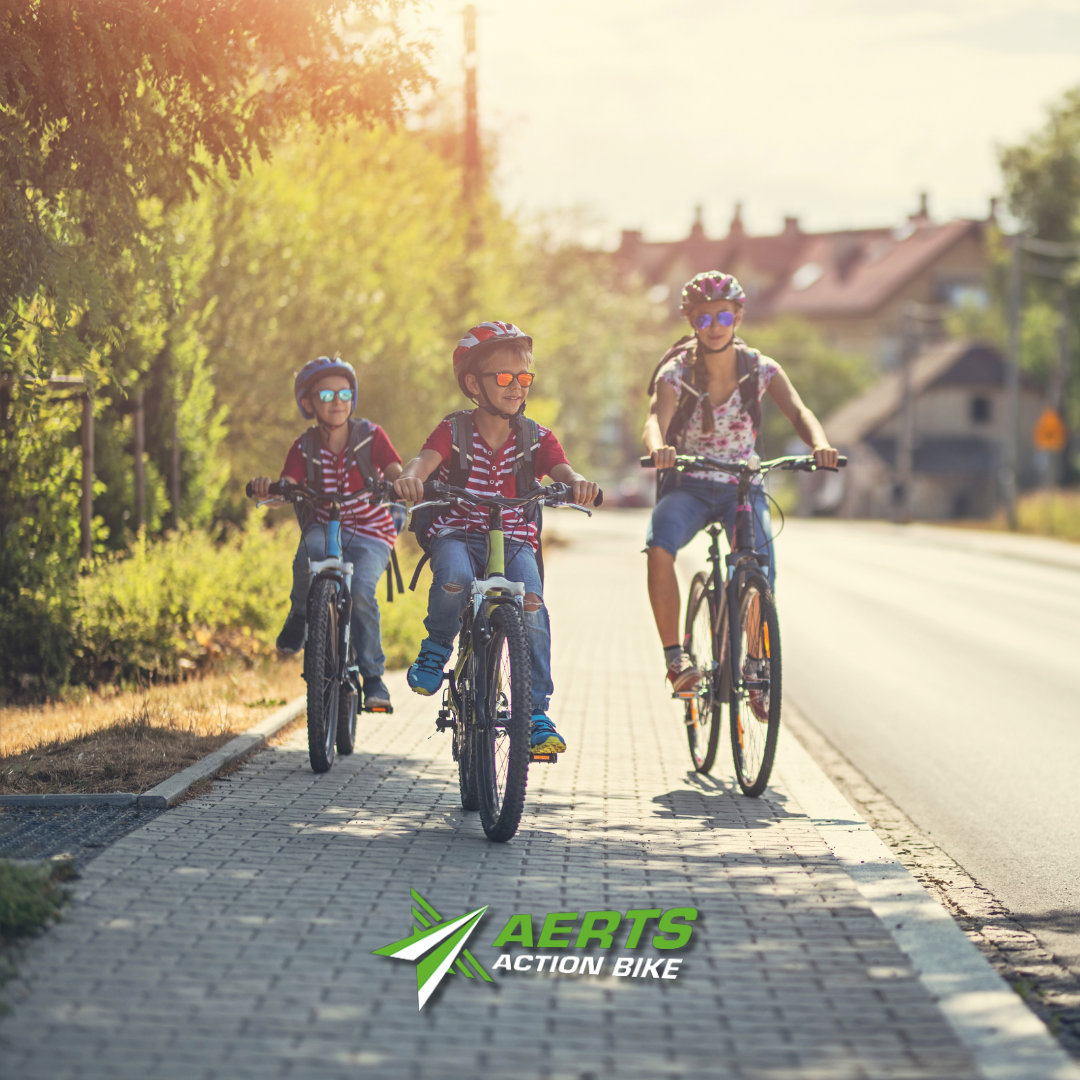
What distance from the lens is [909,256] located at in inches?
3994

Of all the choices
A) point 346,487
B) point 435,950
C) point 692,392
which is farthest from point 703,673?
point 435,950

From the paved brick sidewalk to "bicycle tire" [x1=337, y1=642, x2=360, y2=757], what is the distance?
0.28 m

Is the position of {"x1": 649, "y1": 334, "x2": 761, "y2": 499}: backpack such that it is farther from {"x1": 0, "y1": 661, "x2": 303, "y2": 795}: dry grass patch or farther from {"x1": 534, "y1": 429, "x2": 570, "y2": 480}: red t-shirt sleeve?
{"x1": 0, "y1": 661, "x2": 303, "y2": 795}: dry grass patch

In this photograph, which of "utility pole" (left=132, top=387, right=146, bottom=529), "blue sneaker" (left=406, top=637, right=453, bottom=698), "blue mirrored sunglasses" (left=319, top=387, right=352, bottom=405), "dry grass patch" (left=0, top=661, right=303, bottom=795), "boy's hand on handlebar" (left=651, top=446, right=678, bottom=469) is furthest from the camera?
"utility pole" (left=132, top=387, right=146, bottom=529)

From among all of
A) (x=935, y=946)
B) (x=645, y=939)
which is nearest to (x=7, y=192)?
(x=645, y=939)

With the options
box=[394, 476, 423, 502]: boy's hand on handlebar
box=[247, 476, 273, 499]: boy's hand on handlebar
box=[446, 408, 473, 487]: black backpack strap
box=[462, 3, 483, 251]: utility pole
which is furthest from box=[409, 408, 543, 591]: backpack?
box=[462, 3, 483, 251]: utility pole

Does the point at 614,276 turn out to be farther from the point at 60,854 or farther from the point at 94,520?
the point at 60,854

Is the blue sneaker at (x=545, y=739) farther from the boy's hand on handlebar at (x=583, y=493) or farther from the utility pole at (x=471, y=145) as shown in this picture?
the utility pole at (x=471, y=145)

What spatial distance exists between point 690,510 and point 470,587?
A: 5.37 ft

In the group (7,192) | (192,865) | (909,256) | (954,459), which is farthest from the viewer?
(909,256)

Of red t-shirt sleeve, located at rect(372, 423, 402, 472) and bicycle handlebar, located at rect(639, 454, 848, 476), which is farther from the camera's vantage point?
red t-shirt sleeve, located at rect(372, 423, 402, 472)

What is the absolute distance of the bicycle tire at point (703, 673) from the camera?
7230 millimetres

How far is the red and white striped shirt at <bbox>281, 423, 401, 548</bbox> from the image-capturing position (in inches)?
301

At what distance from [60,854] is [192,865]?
1.43ft
